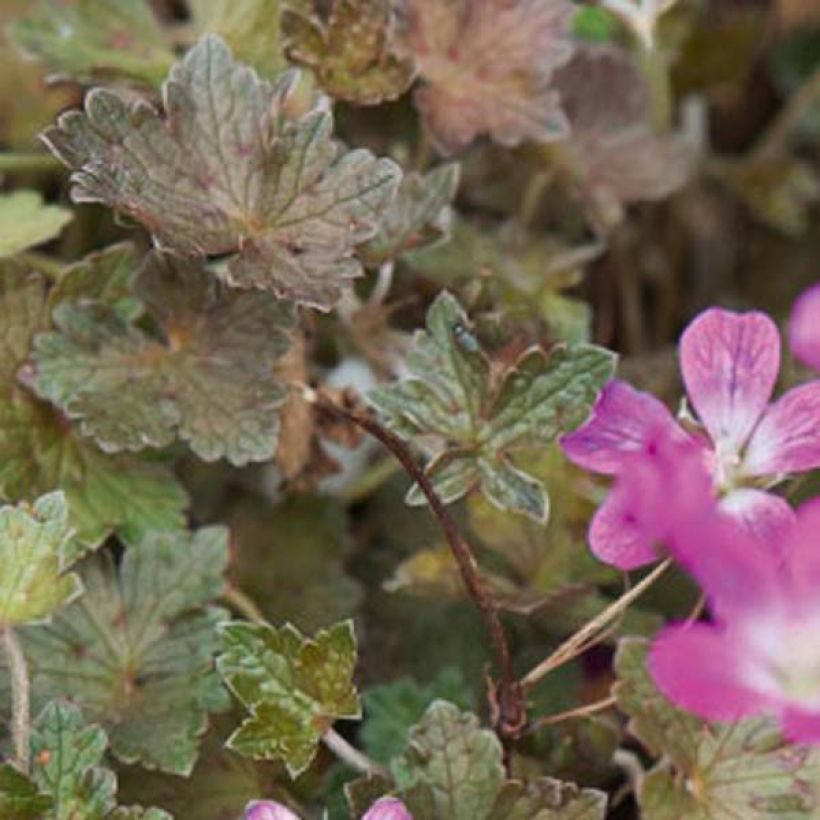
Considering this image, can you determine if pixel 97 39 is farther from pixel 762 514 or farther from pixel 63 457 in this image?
pixel 762 514

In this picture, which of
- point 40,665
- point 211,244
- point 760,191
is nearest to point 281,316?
point 211,244

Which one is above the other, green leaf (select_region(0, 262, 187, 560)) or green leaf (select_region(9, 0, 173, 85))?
green leaf (select_region(9, 0, 173, 85))

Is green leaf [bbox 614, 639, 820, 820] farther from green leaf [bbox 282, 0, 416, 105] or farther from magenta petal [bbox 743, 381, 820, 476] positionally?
green leaf [bbox 282, 0, 416, 105]

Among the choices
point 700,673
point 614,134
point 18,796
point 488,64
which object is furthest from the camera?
point 614,134

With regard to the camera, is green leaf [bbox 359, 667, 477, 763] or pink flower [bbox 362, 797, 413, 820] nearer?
pink flower [bbox 362, 797, 413, 820]

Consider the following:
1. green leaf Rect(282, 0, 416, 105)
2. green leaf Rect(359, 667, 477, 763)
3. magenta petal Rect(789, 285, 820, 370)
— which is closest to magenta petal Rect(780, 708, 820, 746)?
magenta petal Rect(789, 285, 820, 370)

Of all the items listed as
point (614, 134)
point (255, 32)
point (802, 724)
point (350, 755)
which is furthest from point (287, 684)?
point (614, 134)
